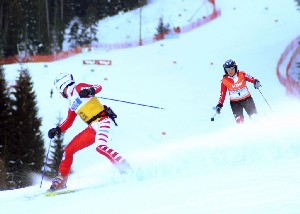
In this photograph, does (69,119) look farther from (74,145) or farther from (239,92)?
(239,92)

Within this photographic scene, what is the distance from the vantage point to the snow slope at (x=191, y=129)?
4.62 m

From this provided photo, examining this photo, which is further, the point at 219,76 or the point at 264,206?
the point at 219,76

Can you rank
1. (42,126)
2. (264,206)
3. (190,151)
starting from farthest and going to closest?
1. (42,126)
2. (190,151)
3. (264,206)

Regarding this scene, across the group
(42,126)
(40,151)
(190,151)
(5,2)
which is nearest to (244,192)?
(190,151)

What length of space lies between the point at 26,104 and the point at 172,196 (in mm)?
22854

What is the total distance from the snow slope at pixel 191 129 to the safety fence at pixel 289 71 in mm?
462

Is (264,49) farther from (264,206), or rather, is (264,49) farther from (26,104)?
(264,206)

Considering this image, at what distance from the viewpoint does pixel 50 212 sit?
5.04m

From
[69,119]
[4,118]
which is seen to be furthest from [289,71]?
[69,119]

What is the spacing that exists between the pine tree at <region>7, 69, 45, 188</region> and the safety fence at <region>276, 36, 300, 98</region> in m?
13.6

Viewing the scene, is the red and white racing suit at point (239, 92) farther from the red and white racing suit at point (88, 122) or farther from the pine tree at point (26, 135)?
the pine tree at point (26, 135)

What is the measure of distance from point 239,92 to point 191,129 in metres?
15.4

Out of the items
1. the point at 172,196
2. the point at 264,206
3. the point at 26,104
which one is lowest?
the point at 26,104

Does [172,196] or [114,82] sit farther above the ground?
[172,196]
